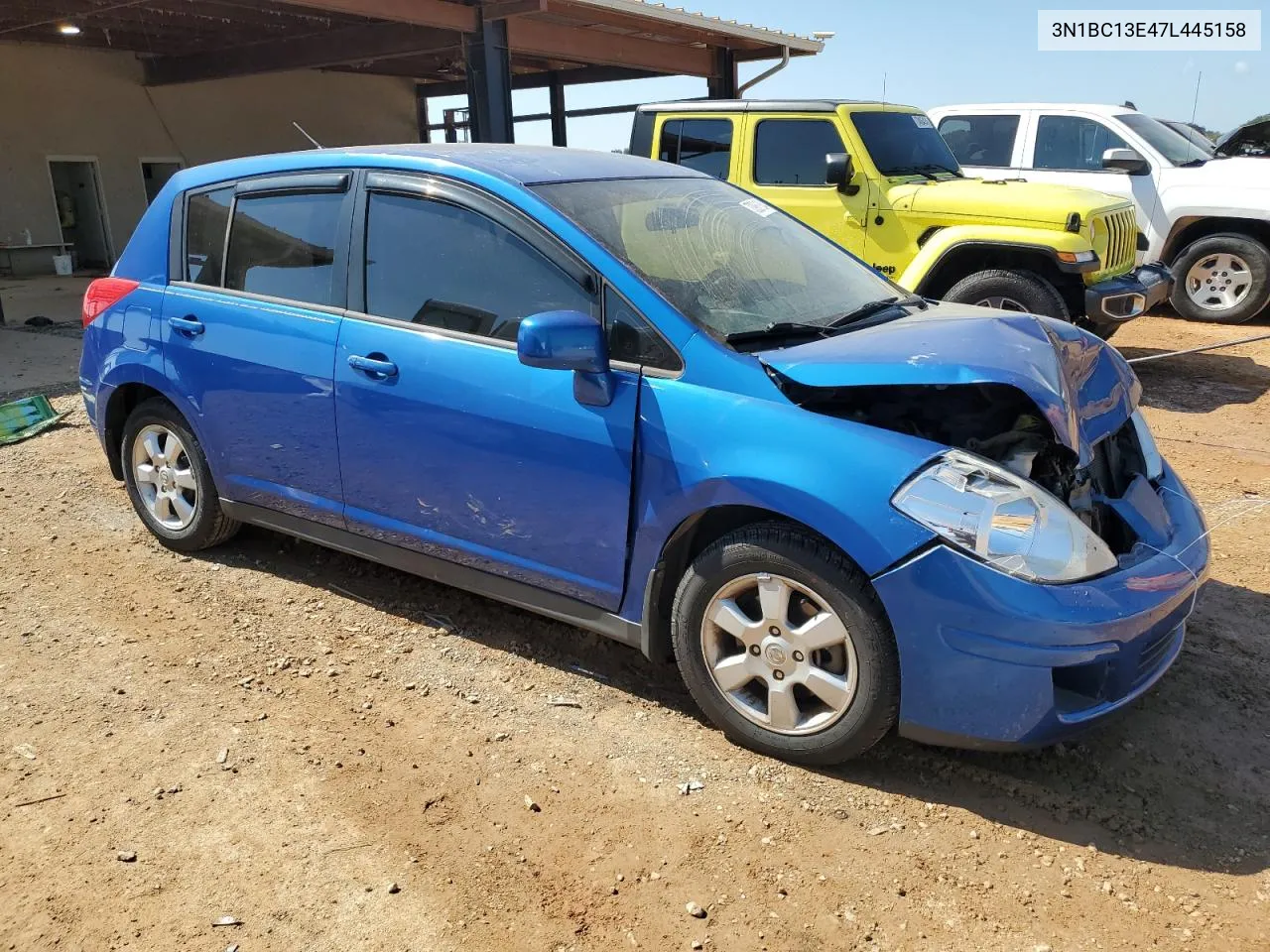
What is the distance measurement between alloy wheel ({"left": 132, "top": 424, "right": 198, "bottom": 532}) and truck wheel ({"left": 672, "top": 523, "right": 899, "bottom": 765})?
8.50 ft

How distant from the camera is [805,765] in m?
2.96

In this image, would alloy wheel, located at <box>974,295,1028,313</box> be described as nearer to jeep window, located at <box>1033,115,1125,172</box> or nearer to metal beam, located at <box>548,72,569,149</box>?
jeep window, located at <box>1033,115,1125,172</box>

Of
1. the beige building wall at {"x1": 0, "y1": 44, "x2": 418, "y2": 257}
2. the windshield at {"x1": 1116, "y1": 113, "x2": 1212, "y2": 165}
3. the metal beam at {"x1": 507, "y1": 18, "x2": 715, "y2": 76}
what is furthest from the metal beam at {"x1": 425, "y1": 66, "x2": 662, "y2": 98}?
the windshield at {"x1": 1116, "y1": 113, "x2": 1212, "y2": 165}

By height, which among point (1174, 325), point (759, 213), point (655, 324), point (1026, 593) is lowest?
point (1174, 325)

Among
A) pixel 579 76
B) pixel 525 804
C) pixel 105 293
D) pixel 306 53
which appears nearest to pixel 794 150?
pixel 105 293

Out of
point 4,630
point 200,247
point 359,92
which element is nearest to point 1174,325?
point 200,247

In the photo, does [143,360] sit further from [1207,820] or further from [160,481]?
[1207,820]

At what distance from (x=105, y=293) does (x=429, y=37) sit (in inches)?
370

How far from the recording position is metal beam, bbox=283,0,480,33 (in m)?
10.5

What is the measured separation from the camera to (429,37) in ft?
41.5

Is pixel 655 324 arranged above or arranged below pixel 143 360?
above

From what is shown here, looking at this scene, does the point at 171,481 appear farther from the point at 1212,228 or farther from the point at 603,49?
the point at 603,49

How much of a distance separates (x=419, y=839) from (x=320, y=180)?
A: 8.12ft

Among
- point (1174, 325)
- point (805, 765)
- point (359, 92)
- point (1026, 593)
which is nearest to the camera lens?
point (1026, 593)
